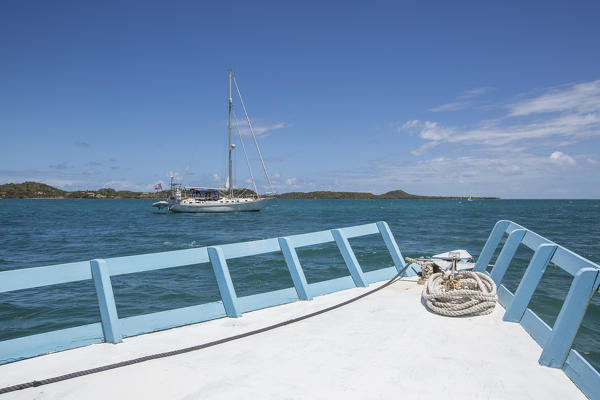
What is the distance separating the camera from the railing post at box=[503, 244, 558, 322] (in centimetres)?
426

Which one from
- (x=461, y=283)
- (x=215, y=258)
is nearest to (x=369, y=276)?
(x=461, y=283)

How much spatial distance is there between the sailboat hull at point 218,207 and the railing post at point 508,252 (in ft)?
180

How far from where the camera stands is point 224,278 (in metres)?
4.75

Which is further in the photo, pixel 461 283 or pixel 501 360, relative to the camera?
pixel 461 283

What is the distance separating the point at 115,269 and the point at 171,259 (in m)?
0.58

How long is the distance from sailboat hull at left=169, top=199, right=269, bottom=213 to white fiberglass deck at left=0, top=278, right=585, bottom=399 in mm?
55093

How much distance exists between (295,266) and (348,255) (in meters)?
1.13

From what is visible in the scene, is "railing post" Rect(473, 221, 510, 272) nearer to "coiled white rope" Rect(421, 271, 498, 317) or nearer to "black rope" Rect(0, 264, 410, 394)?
"coiled white rope" Rect(421, 271, 498, 317)

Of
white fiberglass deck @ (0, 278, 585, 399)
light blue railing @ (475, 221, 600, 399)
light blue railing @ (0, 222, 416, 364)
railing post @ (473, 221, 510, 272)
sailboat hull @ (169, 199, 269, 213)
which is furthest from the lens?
sailboat hull @ (169, 199, 269, 213)

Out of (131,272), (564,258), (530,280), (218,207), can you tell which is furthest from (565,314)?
(218,207)

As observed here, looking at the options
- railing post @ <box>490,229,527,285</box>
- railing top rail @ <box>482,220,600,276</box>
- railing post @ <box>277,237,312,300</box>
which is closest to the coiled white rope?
railing post @ <box>490,229,527,285</box>

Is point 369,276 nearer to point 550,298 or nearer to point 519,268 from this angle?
point 550,298

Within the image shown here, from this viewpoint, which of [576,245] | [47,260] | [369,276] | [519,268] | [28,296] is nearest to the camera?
[369,276]

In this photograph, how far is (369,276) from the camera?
22.1 feet
